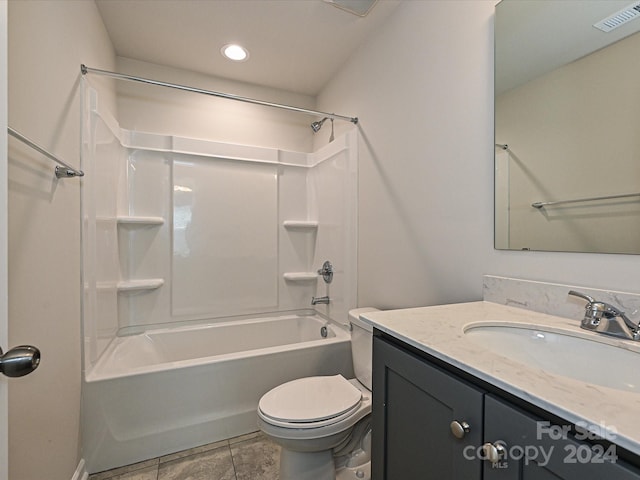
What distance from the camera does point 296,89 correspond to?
2754 mm

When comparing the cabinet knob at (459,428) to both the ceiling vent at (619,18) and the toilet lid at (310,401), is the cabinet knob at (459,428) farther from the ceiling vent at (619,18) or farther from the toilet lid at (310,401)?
the ceiling vent at (619,18)

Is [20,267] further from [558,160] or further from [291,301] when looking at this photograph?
[291,301]

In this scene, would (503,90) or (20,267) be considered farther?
(503,90)

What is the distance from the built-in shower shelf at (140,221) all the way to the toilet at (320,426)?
5.18ft

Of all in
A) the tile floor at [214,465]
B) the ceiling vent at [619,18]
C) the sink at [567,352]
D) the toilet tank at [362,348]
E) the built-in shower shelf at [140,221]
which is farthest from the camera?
the built-in shower shelf at [140,221]

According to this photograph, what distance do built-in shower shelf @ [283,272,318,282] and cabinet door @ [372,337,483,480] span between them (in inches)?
71.4

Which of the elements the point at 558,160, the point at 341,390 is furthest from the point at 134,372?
the point at 558,160

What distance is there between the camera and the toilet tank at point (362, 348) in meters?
1.60

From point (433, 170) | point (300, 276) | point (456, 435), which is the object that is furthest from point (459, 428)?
point (300, 276)

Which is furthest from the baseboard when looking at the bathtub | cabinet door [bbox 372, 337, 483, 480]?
cabinet door [bbox 372, 337, 483, 480]

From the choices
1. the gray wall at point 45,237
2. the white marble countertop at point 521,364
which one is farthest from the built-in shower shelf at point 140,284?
the white marble countertop at point 521,364

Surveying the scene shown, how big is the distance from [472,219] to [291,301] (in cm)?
185

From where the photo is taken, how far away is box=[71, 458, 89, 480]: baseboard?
1361mm

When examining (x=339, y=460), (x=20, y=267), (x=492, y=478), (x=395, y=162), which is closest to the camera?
(x=492, y=478)
